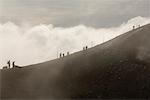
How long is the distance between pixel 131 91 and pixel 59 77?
3900cm

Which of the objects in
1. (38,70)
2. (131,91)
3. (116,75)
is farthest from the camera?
(38,70)

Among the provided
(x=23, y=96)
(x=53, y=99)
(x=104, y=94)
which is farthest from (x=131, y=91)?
(x=23, y=96)

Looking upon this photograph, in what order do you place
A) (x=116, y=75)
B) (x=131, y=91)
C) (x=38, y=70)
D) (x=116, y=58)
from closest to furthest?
1. (x=131, y=91)
2. (x=116, y=75)
3. (x=116, y=58)
4. (x=38, y=70)

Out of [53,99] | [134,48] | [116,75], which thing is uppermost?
[134,48]

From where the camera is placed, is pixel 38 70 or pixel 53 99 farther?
pixel 38 70

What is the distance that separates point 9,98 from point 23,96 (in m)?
6.45

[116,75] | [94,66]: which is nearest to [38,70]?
[94,66]

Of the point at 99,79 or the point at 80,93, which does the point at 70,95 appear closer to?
the point at 80,93

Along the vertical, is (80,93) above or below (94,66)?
below

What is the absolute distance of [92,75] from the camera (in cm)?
16462

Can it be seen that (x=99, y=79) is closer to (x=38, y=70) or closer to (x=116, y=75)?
(x=116, y=75)

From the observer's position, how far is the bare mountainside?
151 metres

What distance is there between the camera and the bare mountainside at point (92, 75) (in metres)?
151

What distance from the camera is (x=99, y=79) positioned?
15950cm
